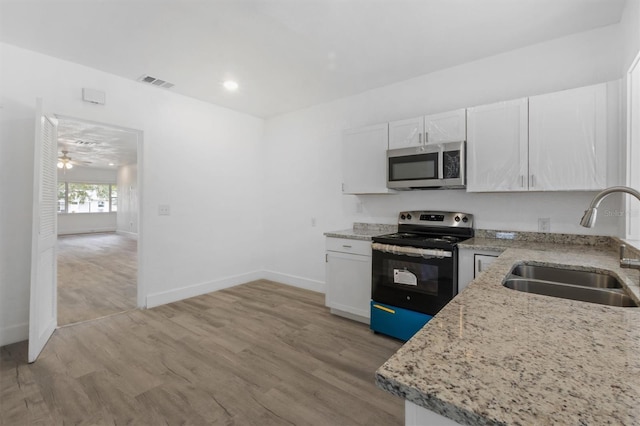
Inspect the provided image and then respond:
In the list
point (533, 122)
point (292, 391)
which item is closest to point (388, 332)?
point (292, 391)

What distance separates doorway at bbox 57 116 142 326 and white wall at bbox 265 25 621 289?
1.94 metres

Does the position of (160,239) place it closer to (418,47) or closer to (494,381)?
(418,47)

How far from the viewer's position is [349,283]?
312 centimetres

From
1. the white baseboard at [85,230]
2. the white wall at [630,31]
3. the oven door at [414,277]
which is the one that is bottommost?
the white baseboard at [85,230]

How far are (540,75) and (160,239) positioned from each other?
418cm

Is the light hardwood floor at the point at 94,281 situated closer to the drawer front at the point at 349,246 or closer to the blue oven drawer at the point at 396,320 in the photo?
the drawer front at the point at 349,246

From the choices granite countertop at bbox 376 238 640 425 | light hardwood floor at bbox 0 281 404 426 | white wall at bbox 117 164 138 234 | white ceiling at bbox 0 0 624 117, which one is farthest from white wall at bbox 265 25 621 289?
white wall at bbox 117 164 138 234

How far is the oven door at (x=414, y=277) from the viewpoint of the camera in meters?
2.38

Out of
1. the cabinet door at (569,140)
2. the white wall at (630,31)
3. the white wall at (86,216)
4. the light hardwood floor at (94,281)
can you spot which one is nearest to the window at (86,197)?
the white wall at (86,216)

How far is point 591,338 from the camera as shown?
0.73 m

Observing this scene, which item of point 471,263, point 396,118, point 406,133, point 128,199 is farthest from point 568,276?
point 128,199

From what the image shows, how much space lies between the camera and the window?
34.4ft

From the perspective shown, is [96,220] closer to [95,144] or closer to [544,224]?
[95,144]

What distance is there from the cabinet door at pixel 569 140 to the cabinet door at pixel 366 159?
4.12ft
